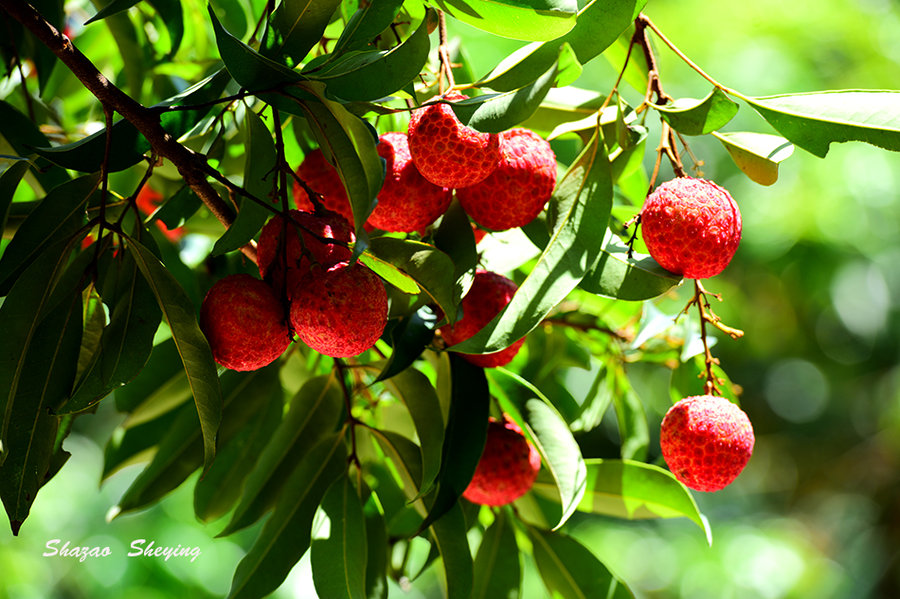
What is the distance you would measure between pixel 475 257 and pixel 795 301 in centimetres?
275

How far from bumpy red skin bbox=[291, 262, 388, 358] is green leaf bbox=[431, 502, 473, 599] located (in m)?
0.16

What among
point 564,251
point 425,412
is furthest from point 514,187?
point 425,412

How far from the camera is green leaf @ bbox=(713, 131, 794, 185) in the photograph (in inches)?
17.6

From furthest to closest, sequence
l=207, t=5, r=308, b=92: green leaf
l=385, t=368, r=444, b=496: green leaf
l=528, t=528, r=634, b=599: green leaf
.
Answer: l=528, t=528, r=634, b=599: green leaf → l=385, t=368, r=444, b=496: green leaf → l=207, t=5, r=308, b=92: green leaf

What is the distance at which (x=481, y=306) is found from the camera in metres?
0.49

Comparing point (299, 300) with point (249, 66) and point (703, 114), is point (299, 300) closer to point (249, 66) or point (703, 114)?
point (249, 66)

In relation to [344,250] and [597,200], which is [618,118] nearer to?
[597,200]

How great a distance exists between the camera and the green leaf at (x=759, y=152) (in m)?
0.45

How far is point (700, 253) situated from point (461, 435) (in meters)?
0.18

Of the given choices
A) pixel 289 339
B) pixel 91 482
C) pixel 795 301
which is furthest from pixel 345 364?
pixel 795 301

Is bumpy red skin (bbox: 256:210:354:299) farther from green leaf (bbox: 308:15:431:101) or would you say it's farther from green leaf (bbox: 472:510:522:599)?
green leaf (bbox: 472:510:522:599)

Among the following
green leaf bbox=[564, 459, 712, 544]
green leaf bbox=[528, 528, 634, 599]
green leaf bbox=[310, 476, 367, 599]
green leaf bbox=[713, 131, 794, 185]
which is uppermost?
green leaf bbox=[713, 131, 794, 185]

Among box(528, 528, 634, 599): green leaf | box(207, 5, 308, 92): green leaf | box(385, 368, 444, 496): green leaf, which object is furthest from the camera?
box(528, 528, 634, 599): green leaf

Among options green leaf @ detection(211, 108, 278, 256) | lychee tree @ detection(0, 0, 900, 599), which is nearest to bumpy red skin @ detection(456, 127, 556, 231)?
lychee tree @ detection(0, 0, 900, 599)
